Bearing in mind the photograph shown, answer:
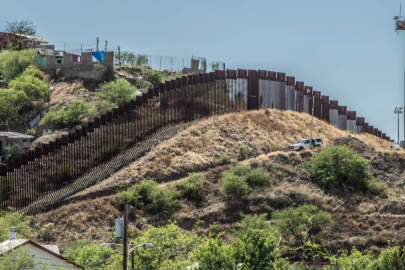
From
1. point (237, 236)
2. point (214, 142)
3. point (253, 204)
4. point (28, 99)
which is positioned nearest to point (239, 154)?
point (214, 142)

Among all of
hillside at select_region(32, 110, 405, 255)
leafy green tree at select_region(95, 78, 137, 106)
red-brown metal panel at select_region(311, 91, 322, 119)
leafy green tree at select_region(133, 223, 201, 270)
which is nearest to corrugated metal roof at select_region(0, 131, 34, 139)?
leafy green tree at select_region(95, 78, 137, 106)

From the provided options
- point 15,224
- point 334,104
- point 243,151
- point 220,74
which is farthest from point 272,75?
point 15,224

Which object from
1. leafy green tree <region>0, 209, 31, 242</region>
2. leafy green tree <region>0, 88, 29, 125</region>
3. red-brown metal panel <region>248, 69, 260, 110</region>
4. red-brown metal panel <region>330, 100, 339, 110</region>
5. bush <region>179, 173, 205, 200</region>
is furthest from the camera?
red-brown metal panel <region>330, 100, 339, 110</region>

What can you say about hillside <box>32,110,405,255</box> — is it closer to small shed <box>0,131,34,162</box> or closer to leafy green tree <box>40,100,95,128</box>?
leafy green tree <box>40,100,95,128</box>

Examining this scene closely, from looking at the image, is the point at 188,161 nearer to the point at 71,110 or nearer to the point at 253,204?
the point at 253,204

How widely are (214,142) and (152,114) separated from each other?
4783mm

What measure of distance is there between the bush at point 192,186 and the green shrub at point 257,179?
9.91ft

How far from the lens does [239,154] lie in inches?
3546

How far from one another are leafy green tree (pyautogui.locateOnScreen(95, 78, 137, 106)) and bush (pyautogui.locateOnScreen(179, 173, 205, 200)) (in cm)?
1902

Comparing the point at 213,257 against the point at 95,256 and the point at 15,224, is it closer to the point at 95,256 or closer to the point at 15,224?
the point at 95,256

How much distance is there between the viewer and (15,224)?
250 ft

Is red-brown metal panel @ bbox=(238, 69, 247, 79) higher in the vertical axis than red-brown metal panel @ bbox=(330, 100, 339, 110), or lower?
higher

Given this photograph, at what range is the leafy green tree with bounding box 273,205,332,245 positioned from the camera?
247 feet

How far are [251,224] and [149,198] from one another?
25.8 ft
